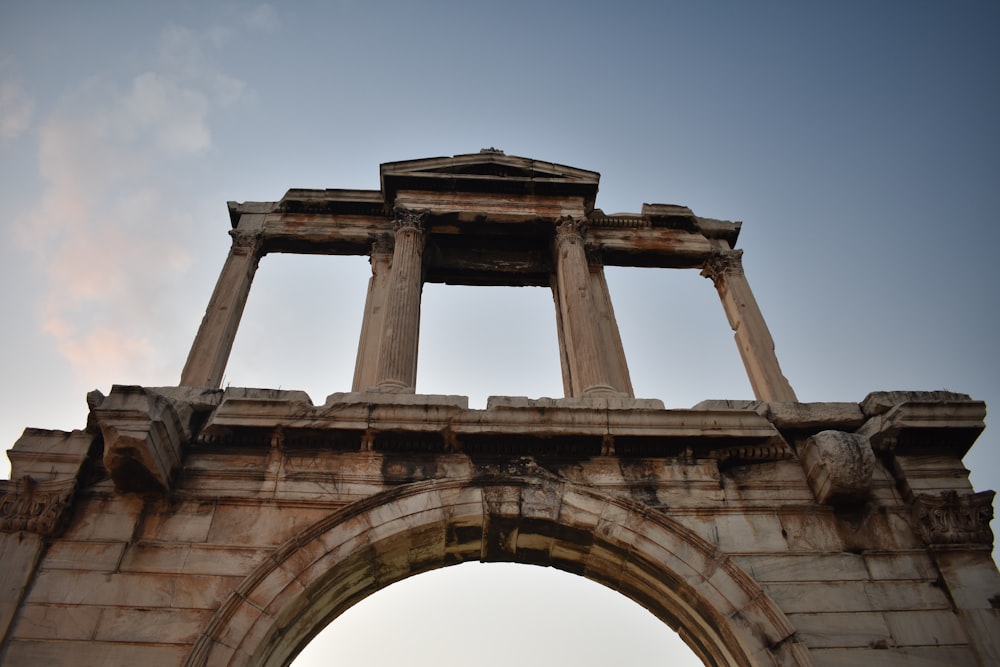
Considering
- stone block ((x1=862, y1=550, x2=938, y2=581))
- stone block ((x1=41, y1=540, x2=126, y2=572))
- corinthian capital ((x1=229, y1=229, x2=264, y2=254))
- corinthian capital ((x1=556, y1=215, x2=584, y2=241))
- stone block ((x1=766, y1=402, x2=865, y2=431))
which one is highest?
corinthian capital ((x1=229, y1=229, x2=264, y2=254))

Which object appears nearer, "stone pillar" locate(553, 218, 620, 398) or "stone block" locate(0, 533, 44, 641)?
"stone block" locate(0, 533, 44, 641)

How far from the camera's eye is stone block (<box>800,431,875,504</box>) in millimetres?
6496

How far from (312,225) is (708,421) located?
297 inches

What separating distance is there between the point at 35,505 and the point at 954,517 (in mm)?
8463

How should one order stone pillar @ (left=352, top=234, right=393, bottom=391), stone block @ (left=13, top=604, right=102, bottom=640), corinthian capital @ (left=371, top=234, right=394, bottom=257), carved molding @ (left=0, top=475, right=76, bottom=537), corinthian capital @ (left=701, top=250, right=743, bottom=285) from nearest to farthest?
stone block @ (left=13, top=604, right=102, bottom=640) → carved molding @ (left=0, top=475, right=76, bottom=537) → stone pillar @ (left=352, top=234, right=393, bottom=391) → corinthian capital @ (left=371, top=234, right=394, bottom=257) → corinthian capital @ (left=701, top=250, right=743, bottom=285)

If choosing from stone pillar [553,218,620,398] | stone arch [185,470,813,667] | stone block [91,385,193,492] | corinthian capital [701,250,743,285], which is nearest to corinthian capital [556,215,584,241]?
stone pillar [553,218,620,398]

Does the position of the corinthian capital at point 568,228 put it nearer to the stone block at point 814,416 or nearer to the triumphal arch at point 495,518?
the triumphal arch at point 495,518

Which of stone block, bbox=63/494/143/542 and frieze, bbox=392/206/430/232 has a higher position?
frieze, bbox=392/206/430/232

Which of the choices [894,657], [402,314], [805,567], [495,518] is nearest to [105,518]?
[495,518]

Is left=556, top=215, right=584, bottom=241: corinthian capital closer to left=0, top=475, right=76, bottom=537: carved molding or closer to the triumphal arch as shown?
the triumphal arch

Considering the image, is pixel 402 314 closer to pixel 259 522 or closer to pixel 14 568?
pixel 259 522

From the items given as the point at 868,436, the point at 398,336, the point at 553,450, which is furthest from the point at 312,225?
the point at 868,436

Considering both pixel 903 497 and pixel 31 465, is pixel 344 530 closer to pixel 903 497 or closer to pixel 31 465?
pixel 31 465

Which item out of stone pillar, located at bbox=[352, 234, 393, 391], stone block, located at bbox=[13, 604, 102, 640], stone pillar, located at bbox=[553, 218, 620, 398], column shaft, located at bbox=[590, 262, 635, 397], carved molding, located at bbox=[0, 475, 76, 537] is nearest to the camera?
stone block, located at bbox=[13, 604, 102, 640]
